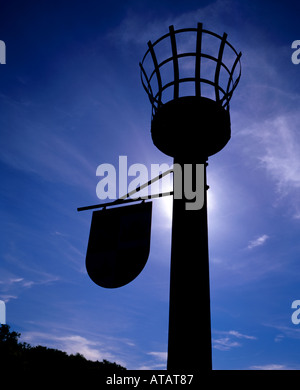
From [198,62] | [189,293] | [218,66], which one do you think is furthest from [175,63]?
[189,293]

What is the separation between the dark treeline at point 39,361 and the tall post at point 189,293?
2398 centimetres

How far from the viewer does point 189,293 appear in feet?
10.6

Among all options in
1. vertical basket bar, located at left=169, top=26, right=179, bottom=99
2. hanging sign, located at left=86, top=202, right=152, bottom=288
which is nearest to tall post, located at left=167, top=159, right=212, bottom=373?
hanging sign, located at left=86, top=202, right=152, bottom=288

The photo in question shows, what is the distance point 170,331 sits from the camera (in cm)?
315

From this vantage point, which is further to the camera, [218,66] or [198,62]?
[218,66]

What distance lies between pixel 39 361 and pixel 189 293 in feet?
106

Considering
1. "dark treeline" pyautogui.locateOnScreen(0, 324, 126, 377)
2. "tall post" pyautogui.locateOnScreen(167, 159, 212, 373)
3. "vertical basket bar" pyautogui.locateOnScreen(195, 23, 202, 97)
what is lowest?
"dark treeline" pyautogui.locateOnScreen(0, 324, 126, 377)

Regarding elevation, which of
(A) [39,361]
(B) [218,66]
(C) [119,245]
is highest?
(B) [218,66]

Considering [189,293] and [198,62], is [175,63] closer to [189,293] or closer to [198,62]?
[198,62]

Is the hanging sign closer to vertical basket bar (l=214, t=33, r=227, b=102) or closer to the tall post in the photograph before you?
the tall post

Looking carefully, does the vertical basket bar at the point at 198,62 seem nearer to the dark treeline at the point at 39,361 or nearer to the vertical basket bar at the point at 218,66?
the vertical basket bar at the point at 218,66

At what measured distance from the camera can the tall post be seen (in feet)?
9.78

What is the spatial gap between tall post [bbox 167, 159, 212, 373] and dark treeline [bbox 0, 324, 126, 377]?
78.7ft
